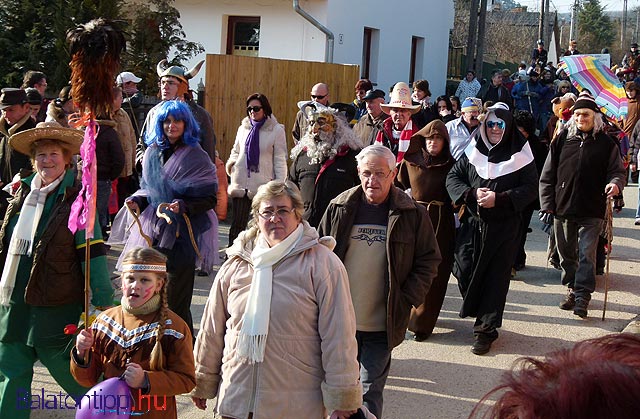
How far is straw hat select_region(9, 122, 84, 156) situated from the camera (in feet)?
16.5

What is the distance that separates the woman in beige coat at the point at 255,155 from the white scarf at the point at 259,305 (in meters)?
5.45

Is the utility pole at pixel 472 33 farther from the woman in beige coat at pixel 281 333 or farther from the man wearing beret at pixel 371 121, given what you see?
the woman in beige coat at pixel 281 333

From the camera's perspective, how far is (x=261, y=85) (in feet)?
50.2

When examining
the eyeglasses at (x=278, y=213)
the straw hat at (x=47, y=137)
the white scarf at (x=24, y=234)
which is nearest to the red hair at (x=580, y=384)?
the eyeglasses at (x=278, y=213)

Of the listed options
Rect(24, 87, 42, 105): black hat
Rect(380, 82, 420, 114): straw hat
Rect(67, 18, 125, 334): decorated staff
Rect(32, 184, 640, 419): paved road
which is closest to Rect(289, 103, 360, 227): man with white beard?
Rect(380, 82, 420, 114): straw hat

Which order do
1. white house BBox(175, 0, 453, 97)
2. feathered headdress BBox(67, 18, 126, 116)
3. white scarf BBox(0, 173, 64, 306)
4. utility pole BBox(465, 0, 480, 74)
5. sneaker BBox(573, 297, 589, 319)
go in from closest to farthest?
feathered headdress BBox(67, 18, 126, 116), white scarf BBox(0, 173, 64, 306), sneaker BBox(573, 297, 589, 319), white house BBox(175, 0, 453, 97), utility pole BBox(465, 0, 480, 74)

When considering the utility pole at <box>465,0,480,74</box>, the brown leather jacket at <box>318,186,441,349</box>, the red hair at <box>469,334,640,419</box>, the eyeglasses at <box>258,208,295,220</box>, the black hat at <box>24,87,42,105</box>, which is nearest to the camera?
the red hair at <box>469,334,640,419</box>

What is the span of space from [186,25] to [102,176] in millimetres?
13736

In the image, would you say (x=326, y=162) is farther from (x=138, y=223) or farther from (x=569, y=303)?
(x=569, y=303)

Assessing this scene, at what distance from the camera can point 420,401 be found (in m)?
6.29

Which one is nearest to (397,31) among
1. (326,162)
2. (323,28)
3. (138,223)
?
(323,28)

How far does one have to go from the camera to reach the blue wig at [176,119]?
625 centimetres

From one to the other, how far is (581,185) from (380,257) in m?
3.66

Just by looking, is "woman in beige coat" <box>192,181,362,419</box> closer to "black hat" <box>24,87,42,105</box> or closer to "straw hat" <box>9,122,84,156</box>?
"straw hat" <box>9,122,84,156</box>
